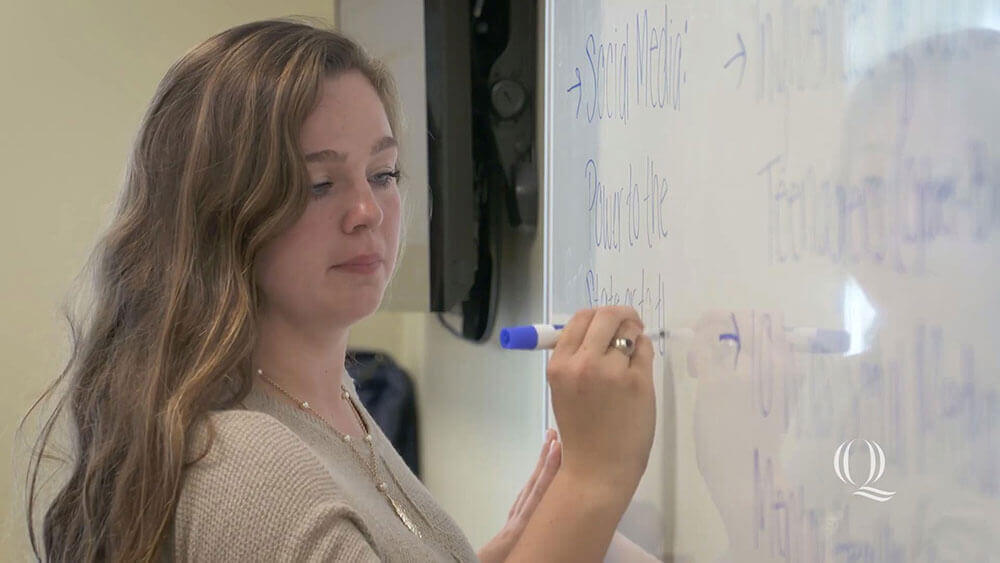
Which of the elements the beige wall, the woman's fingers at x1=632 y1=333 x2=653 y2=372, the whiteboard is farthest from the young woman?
the beige wall

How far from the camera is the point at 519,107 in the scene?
55.4 inches

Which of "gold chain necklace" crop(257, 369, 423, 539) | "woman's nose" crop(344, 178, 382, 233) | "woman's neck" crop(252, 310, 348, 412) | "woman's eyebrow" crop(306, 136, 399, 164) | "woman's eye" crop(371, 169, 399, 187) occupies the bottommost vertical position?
"gold chain necklace" crop(257, 369, 423, 539)

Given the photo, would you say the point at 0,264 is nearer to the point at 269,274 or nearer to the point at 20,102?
the point at 20,102

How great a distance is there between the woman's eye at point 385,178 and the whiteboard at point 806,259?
0.25 meters

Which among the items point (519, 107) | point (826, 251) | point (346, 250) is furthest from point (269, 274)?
point (519, 107)

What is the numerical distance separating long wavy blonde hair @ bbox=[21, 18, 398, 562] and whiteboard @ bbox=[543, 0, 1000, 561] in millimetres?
331

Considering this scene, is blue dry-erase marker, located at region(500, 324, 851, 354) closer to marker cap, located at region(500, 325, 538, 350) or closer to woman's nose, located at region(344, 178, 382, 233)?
marker cap, located at region(500, 325, 538, 350)

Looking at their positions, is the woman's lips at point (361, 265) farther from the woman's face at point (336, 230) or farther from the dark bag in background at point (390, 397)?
the dark bag in background at point (390, 397)

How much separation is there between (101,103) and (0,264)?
13.3 inches

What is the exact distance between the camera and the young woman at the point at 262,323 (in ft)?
2.29

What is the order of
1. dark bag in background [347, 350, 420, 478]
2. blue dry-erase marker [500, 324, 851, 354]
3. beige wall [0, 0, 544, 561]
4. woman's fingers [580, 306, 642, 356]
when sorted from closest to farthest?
1. blue dry-erase marker [500, 324, 851, 354]
2. woman's fingers [580, 306, 642, 356]
3. beige wall [0, 0, 544, 561]
4. dark bag in background [347, 350, 420, 478]

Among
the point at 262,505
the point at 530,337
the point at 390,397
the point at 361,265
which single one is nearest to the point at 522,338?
the point at 530,337

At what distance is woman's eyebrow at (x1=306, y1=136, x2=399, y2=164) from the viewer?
760 millimetres

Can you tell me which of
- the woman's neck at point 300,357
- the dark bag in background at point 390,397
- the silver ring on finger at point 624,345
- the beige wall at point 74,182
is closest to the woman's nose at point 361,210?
the woman's neck at point 300,357
